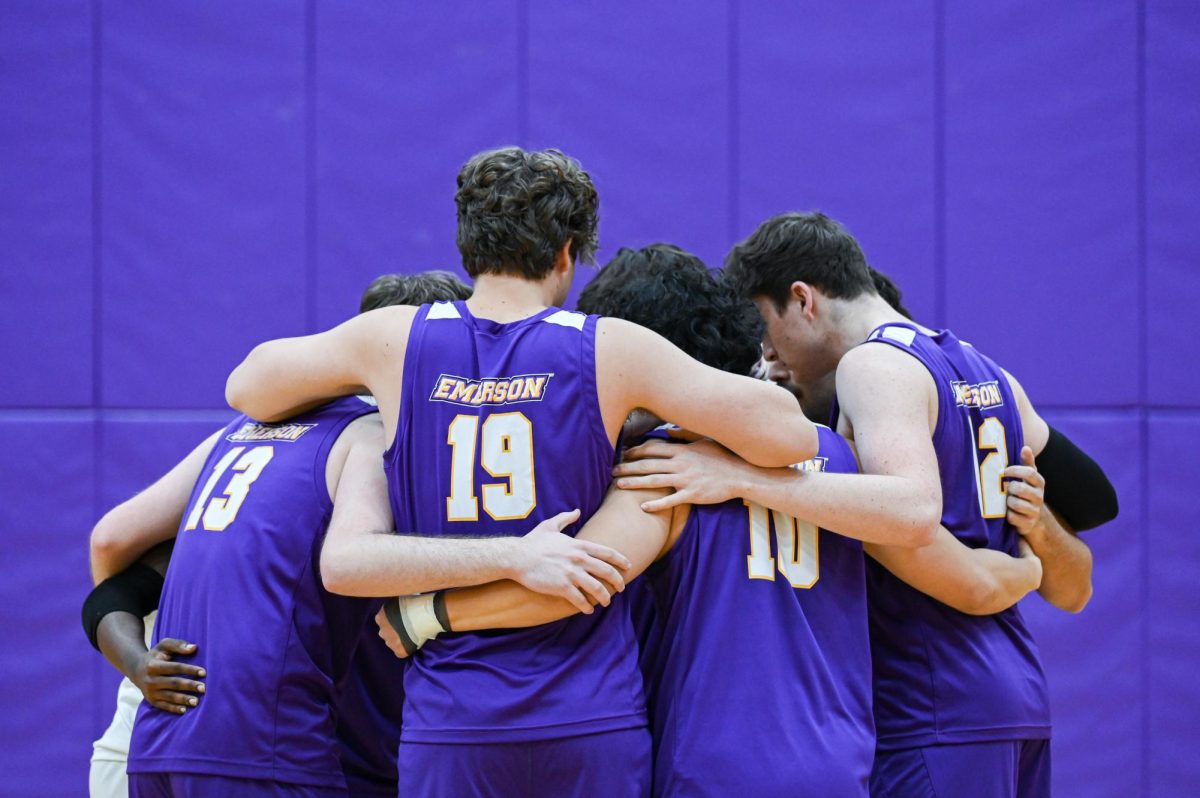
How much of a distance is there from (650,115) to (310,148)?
1481mm

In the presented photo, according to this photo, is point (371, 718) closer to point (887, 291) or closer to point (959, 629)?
point (959, 629)

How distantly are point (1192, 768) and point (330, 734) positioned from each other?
13.6 ft

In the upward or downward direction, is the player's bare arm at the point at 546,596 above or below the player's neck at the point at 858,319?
below

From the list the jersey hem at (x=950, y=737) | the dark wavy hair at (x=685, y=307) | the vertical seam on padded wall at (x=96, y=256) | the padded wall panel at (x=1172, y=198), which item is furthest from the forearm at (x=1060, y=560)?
the vertical seam on padded wall at (x=96, y=256)

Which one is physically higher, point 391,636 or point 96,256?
point 96,256

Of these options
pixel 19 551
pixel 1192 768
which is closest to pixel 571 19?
pixel 19 551

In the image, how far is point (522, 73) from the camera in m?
4.79

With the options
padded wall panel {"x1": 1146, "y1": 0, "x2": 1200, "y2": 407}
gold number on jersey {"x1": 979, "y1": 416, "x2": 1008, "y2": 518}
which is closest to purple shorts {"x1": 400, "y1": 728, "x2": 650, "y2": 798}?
gold number on jersey {"x1": 979, "y1": 416, "x2": 1008, "y2": 518}

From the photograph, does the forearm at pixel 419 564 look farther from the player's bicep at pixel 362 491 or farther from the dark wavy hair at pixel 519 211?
the dark wavy hair at pixel 519 211

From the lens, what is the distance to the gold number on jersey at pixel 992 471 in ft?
8.23

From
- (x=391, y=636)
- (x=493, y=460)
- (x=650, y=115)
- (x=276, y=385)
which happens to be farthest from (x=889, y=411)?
(x=650, y=115)

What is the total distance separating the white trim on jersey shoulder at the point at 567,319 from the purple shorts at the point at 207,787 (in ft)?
3.50

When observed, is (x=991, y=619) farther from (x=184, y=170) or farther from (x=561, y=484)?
(x=184, y=170)

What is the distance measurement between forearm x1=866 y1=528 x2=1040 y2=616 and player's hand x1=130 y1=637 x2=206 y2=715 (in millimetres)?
1414
